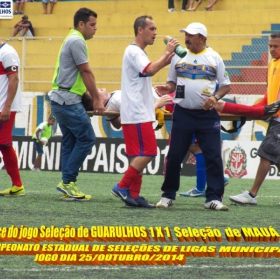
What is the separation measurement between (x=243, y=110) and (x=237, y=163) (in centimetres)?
782

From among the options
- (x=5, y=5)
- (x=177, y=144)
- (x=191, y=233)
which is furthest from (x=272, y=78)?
(x=5, y=5)

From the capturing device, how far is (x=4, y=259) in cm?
566

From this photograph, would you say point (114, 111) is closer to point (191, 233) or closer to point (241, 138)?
point (191, 233)

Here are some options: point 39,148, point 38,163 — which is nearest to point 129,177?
point 38,163

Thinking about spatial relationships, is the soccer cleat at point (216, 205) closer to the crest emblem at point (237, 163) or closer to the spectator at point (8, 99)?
the spectator at point (8, 99)

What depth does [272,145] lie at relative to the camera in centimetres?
1002

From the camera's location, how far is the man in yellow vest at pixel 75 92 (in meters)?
9.62

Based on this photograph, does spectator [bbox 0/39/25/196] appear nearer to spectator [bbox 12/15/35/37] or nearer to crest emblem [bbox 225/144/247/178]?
crest emblem [bbox 225/144/247/178]

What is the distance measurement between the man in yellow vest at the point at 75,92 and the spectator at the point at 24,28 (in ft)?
54.2

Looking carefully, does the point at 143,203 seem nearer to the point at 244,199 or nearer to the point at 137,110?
the point at 137,110

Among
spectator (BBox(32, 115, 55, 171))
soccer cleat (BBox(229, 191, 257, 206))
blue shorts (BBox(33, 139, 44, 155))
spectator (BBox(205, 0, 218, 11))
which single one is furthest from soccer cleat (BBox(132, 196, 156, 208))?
spectator (BBox(205, 0, 218, 11))

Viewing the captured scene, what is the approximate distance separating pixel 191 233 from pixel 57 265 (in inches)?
66.2

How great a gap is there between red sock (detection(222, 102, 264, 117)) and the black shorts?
15.2 inches

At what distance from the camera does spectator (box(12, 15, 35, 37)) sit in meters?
26.1
